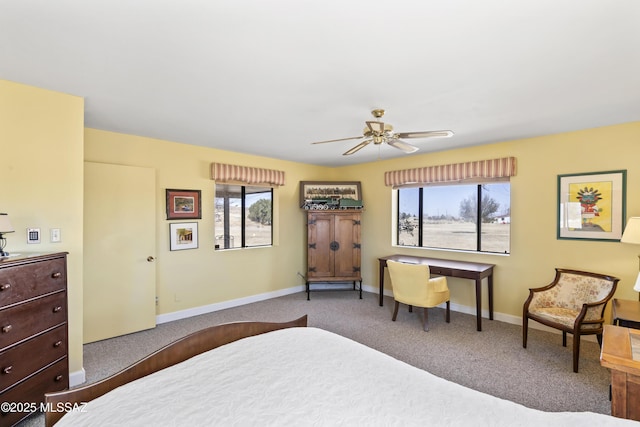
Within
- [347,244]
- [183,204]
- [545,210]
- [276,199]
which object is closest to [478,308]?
[545,210]

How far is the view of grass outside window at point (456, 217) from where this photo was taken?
13.7 ft

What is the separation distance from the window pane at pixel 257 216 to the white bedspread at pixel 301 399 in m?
3.59

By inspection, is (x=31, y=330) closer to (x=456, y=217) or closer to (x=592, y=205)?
(x=456, y=217)

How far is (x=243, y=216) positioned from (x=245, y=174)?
28.4 inches

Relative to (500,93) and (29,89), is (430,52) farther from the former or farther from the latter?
(29,89)

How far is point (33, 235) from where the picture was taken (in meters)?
2.27

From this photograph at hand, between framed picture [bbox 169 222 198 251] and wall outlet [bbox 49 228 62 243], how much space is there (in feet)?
5.23

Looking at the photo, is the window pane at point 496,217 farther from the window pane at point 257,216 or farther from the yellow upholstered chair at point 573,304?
the window pane at point 257,216

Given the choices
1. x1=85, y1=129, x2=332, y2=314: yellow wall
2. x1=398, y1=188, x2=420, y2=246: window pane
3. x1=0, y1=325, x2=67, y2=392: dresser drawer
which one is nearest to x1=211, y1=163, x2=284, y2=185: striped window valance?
x1=85, y1=129, x2=332, y2=314: yellow wall

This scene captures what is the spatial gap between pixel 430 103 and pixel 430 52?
2.76ft

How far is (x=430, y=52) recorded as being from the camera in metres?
1.80

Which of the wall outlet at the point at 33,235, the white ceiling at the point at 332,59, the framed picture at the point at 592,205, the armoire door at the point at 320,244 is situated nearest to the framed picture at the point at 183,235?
the white ceiling at the point at 332,59

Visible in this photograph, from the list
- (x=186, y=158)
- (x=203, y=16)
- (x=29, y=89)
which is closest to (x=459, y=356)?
(x=203, y=16)

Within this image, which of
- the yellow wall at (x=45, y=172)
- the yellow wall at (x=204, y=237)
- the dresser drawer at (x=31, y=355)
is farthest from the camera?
the yellow wall at (x=204, y=237)
